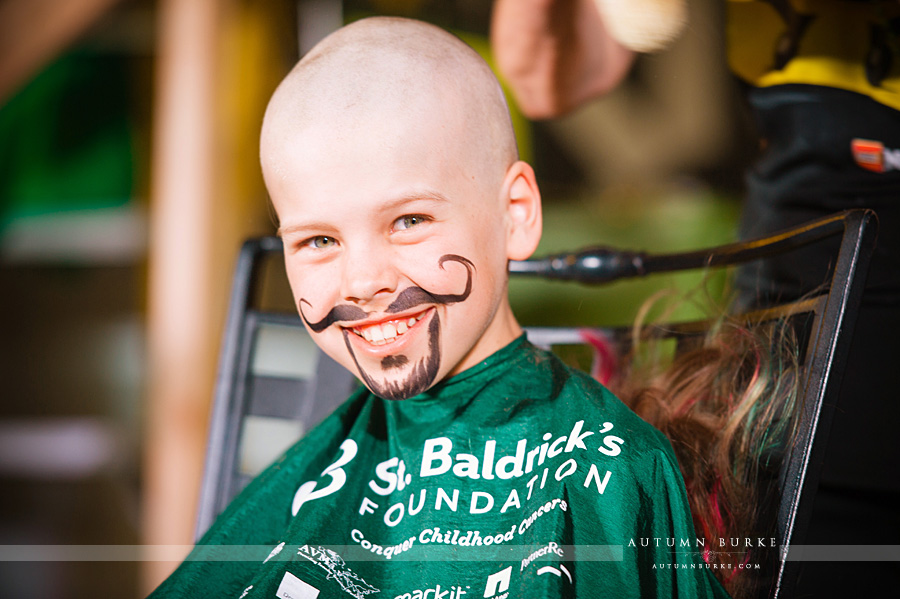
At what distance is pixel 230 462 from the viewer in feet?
2.31

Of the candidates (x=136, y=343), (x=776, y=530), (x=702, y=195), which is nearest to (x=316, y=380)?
(x=776, y=530)

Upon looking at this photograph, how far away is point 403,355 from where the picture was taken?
16.2 inches

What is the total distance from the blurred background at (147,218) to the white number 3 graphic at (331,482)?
1.97 ft

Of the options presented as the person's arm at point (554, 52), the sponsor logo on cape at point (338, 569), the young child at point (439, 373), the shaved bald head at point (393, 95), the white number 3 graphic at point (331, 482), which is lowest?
the sponsor logo on cape at point (338, 569)

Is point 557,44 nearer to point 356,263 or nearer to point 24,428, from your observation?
point 356,263

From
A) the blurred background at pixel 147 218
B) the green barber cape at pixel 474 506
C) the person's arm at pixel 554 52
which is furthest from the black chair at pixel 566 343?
the blurred background at pixel 147 218

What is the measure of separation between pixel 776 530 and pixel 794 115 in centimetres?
39

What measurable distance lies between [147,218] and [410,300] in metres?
1.16

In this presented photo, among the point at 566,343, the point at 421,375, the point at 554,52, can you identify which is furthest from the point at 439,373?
the point at 554,52

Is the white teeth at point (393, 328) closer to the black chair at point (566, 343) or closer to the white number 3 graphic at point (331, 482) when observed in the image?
the white number 3 graphic at point (331, 482)

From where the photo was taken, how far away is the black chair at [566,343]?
1.31 ft

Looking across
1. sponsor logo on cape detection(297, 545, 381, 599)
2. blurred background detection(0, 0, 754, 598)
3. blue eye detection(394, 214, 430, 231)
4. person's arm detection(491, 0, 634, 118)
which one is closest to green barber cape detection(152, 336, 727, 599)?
sponsor logo on cape detection(297, 545, 381, 599)

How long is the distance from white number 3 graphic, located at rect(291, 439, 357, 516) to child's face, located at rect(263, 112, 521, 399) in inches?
3.4

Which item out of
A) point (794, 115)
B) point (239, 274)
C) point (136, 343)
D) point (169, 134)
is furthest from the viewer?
point (136, 343)
